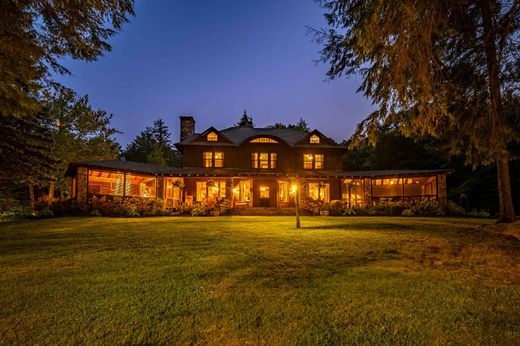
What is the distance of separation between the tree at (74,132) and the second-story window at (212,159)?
35.4ft

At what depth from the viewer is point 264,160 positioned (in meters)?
22.9

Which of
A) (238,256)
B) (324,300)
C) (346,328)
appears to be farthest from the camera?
(238,256)

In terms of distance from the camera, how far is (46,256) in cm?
585

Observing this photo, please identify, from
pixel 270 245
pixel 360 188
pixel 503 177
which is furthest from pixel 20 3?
pixel 360 188

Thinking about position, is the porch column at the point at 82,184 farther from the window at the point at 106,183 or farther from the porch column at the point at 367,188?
the porch column at the point at 367,188

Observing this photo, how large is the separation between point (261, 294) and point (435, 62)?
554 cm

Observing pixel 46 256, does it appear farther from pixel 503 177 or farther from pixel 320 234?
pixel 503 177

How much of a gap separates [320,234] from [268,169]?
46.8 feet

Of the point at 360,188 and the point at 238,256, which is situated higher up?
the point at 360,188

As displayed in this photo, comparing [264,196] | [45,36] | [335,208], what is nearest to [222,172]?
[264,196]

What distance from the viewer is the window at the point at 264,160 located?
22.8 m

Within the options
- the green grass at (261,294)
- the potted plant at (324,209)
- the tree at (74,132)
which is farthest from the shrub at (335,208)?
the tree at (74,132)

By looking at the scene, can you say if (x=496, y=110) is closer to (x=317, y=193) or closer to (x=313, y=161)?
(x=313, y=161)

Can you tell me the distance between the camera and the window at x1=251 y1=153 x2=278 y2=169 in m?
22.8
